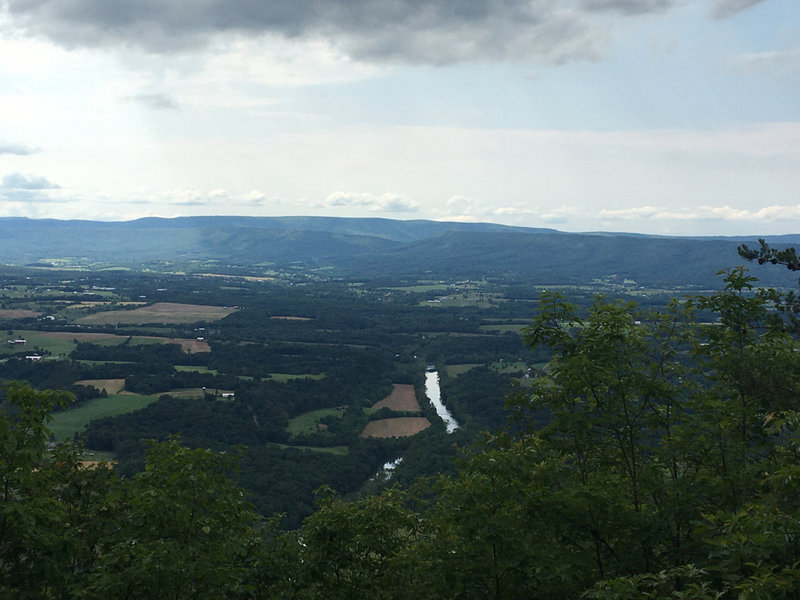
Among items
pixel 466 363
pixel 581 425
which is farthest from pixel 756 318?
pixel 466 363

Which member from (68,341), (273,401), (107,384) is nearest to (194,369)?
(107,384)

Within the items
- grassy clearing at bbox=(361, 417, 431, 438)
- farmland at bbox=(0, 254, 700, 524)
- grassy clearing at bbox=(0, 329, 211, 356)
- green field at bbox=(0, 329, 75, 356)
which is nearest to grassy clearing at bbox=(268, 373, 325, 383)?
farmland at bbox=(0, 254, 700, 524)

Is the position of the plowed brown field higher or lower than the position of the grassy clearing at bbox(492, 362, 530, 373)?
lower

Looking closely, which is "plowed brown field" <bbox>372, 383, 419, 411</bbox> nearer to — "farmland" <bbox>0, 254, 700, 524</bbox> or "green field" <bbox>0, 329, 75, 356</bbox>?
"farmland" <bbox>0, 254, 700, 524</bbox>

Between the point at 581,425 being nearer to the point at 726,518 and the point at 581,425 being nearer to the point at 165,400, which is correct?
the point at 726,518

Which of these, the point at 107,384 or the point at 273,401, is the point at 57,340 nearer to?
the point at 107,384

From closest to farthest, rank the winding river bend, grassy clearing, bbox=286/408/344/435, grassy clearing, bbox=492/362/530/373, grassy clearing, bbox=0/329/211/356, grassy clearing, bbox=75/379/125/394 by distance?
the winding river bend, grassy clearing, bbox=286/408/344/435, grassy clearing, bbox=75/379/125/394, grassy clearing, bbox=0/329/211/356, grassy clearing, bbox=492/362/530/373

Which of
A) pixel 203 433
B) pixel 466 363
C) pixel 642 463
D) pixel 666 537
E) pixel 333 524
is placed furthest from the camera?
pixel 466 363
